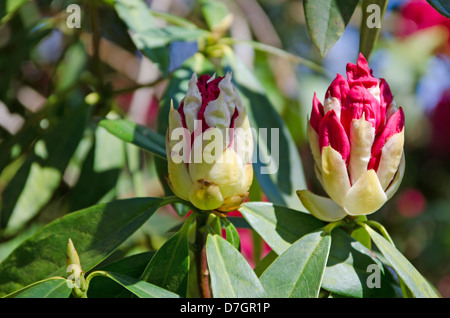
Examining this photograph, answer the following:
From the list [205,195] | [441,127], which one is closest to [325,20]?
[205,195]

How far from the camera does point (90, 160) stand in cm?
130

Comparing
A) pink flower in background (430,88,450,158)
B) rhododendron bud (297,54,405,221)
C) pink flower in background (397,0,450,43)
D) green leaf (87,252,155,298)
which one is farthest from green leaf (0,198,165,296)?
pink flower in background (430,88,450,158)

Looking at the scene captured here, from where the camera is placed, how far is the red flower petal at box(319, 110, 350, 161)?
0.75 m

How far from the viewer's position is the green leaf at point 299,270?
0.71 metres

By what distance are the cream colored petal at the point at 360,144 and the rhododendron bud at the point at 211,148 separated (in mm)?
140

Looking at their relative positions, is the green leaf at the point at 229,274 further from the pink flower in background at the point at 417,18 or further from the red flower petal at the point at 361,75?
the pink flower in background at the point at 417,18

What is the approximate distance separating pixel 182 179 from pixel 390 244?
0.98 feet

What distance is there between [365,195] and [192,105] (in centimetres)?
26

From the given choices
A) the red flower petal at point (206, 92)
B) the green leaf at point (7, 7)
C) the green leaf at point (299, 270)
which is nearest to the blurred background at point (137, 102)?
the green leaf at point (7, 7)

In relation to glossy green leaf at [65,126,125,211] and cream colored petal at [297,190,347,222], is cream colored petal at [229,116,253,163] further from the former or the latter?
glossy green leaf at [65,126,125,211]

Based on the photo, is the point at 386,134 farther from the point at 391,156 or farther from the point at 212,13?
the point at 212,13

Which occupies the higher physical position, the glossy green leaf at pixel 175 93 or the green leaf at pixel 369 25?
the green leaf at pixel 369 25

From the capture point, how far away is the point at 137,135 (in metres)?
0.93

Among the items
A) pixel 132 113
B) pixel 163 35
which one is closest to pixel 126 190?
pixel 132 113
